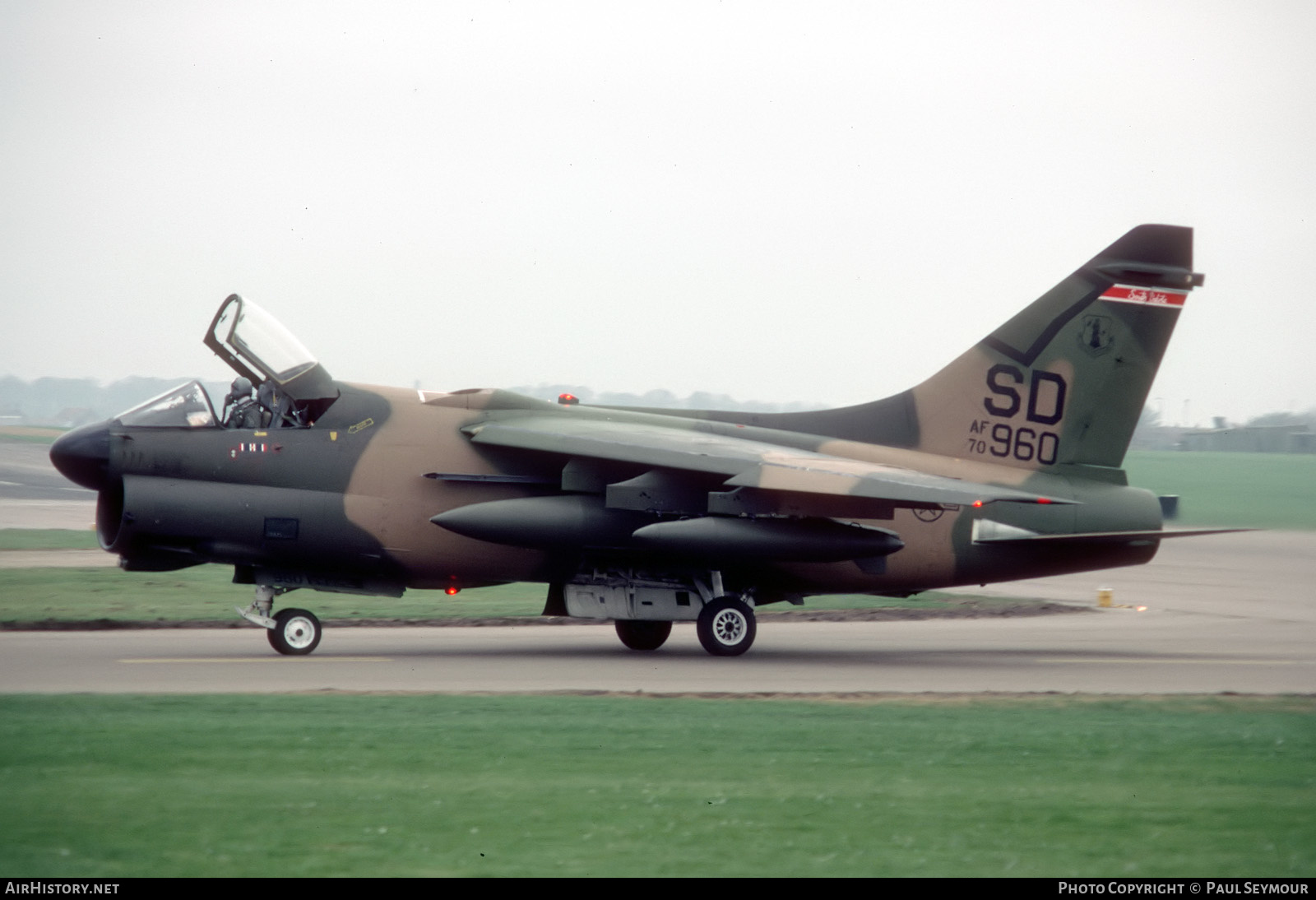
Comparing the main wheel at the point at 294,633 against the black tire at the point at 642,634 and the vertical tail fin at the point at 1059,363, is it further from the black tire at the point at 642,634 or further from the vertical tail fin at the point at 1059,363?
the vertical tail fin at the point at 1059,363

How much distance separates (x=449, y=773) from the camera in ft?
29.3

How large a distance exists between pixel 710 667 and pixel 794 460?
8.62 feet

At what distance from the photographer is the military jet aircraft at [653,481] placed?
16.1 metres

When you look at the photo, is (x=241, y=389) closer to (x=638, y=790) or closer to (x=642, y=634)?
(x=642, y=634)

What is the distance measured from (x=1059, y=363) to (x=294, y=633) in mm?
10318

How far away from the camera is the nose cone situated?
15.8m

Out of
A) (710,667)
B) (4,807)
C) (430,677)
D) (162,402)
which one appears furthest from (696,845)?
(162,402)

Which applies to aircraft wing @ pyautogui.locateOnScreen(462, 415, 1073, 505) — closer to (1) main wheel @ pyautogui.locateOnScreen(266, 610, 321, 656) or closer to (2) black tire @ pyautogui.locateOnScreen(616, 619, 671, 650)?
(2) black tire @ pyautogui.locateOnScreen(616, 619, 671, 650)

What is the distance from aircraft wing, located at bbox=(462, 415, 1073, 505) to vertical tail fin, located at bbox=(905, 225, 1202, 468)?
3.37 feet

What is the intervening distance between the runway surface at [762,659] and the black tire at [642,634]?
354mm

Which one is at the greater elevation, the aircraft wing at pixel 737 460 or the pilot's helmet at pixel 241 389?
the pilot's helmet at pixel 241 389

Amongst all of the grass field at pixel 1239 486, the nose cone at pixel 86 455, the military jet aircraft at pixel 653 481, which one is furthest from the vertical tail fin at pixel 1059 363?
the nose cone at pixel 86 455

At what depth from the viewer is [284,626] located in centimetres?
1623

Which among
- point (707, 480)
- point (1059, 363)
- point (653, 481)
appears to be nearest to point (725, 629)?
point (707, 480)
